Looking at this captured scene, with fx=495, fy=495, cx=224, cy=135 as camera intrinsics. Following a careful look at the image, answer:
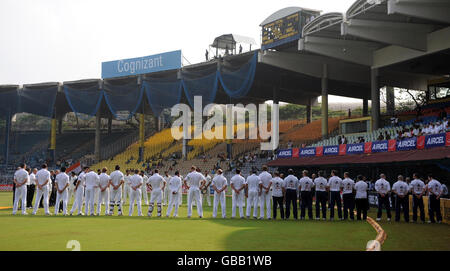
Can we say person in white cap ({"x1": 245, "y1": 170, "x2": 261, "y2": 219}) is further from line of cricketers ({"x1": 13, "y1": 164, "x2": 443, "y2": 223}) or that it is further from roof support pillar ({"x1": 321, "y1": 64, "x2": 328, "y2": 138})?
roof support pillar ({"x1": 321, "y1": 64, "x2": 328, "y2": 138})

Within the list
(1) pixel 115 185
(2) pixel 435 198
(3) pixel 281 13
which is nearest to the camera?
(2) pixel 435 198

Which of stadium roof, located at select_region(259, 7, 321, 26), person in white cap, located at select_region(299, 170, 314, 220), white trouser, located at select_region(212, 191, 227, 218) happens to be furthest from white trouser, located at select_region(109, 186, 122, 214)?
stadium roof, located at select_region(259, 7, 321, 26)

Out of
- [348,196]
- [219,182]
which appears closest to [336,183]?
[348,196]

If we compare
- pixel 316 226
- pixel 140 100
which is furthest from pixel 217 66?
pixel 316 226

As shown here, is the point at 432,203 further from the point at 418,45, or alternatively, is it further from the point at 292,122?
the point at 292,122

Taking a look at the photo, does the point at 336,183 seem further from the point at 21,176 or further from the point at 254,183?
the point at 21,176

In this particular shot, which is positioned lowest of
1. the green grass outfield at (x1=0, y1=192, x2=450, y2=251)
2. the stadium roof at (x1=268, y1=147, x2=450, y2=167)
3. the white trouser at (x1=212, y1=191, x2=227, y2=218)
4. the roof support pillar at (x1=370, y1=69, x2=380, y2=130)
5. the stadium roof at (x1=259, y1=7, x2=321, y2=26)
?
the green grass outfield at (x1=0, y1=192, x2=450, y2=251)

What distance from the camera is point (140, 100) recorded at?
50.5 meters

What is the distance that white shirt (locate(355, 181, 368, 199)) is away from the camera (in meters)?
18.4

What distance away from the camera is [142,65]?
51.4 meters

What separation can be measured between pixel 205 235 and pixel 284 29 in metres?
26.8

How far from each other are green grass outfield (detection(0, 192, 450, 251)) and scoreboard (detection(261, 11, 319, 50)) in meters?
21.7

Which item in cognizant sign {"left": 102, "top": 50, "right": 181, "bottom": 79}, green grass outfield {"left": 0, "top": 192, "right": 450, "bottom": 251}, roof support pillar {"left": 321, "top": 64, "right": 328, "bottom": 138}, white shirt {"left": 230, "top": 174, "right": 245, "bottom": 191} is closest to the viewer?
green grass outfield {"left": 0, "top": 192, "right": 450, "bottom": 251}
